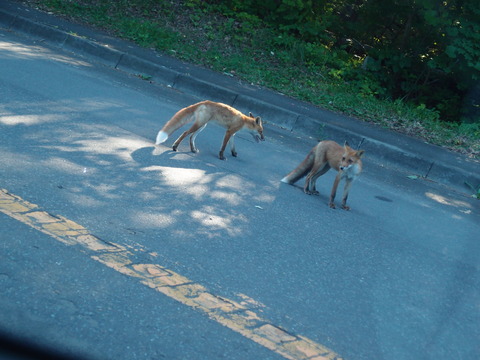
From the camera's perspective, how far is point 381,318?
464cm

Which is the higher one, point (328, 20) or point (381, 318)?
point (328, 20)

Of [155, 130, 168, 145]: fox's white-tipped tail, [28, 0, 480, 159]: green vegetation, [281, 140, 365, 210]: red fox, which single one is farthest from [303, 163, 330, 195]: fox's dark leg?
[28, 0, 480, 159]: green vegetation

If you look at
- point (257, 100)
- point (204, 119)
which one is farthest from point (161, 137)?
point (257, 100)

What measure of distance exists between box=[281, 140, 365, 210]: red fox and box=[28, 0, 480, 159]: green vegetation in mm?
5334

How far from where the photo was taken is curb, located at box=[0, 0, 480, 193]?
10.9 metres

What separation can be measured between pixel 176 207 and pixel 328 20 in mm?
12488

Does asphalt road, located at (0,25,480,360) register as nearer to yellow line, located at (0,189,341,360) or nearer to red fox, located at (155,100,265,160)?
yellow line, located at (0,189,341,360)

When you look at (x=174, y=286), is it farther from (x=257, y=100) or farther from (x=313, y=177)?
(x=257, y=100)

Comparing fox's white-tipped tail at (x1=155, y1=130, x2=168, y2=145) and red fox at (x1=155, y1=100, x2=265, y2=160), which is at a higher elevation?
red fox at (x1=155, y1=100, x2=265, y2=160)

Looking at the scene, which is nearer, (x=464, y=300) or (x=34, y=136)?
(x=464, y=300)

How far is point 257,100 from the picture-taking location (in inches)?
482

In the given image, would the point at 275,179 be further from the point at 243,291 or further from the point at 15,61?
the point at 15,61

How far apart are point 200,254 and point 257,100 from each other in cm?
762


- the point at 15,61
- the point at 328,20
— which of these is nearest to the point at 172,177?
the point at 15,61
